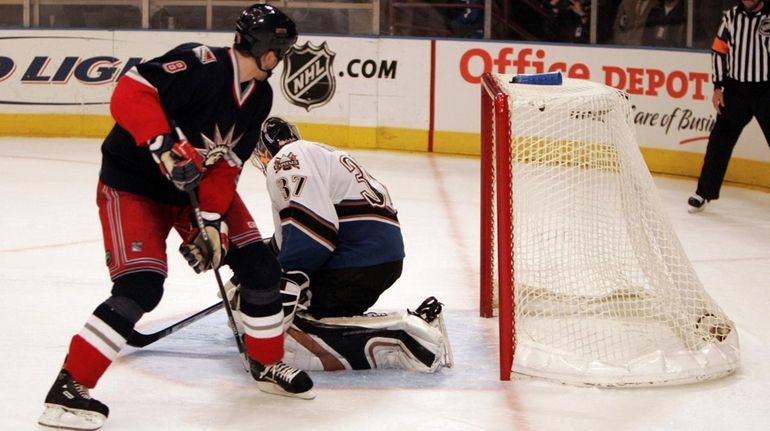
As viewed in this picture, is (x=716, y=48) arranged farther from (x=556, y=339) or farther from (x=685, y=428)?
(x=685, y=428)

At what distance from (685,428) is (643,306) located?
708 millimetres

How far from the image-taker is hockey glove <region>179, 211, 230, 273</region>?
279 centimetres

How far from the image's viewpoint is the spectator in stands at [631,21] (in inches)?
298

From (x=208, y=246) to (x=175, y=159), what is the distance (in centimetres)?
25

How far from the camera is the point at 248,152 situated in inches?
116

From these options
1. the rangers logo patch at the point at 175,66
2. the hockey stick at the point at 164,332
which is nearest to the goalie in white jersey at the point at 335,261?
the hockey stick at the point at 164,332

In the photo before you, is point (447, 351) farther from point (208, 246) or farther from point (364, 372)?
point (208, 246)

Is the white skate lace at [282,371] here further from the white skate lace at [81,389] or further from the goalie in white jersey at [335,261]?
the white skate lace at [81,389]

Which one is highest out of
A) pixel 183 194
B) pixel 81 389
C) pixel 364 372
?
pixel 183 194

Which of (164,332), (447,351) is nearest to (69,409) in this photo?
(164,332)

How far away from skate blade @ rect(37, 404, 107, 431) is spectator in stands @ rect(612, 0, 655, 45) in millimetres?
5551

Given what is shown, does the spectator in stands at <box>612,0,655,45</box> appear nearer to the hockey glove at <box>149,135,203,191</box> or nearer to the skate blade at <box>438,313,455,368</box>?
the skate blade at <box>438,313,455,368</box>

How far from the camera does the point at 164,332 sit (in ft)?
11.4

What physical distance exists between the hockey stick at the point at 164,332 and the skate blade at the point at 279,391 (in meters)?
0.49
